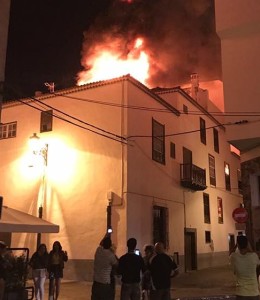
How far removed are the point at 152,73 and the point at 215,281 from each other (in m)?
18.2

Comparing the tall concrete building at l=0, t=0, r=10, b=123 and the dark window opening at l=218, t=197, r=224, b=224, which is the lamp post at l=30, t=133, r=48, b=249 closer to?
the tall concrete building at l=0, t=0, r=10, b=123

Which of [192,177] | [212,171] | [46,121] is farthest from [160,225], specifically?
[212,171]

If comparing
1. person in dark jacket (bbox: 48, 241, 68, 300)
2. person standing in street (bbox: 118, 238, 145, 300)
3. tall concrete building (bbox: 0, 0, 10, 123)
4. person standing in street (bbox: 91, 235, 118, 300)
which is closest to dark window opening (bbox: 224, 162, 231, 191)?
person in dark jacket (bbox: 48, 241, 68, 300)

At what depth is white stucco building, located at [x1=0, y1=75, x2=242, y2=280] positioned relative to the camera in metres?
16.8

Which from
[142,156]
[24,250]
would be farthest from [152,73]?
[24,250]

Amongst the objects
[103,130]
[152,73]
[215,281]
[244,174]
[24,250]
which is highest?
[152,73]

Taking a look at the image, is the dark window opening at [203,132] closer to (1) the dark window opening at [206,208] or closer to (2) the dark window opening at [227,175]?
(1) the dark window opening at [206,208]

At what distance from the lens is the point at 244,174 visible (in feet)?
53.7

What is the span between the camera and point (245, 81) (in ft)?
50.4

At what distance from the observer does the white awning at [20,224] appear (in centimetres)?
840

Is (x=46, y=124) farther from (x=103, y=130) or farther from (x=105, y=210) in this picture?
(x=105, y=210)

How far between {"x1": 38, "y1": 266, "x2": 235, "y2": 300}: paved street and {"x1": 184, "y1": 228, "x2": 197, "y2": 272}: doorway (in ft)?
6.06

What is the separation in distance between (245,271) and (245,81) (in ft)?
35.4

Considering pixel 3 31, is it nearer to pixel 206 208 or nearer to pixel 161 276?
pixel 161 276
